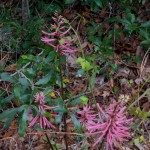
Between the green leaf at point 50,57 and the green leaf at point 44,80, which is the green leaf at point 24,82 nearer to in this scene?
the green leaf at point 44,80

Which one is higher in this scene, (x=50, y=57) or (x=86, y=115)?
(x=50, y=57)

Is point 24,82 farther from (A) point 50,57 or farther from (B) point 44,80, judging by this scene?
(A) point 50,57

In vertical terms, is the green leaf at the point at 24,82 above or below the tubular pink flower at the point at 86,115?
above

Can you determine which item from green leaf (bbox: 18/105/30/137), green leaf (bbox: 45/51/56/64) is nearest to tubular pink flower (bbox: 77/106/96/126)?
green leaf (bbox: 18/105/30/137)

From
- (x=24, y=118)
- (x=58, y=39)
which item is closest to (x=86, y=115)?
(x=24, y=118)

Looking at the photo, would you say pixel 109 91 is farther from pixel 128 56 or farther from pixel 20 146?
pixel 20 146

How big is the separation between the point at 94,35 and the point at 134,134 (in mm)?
1150

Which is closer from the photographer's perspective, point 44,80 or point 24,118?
point 24,118

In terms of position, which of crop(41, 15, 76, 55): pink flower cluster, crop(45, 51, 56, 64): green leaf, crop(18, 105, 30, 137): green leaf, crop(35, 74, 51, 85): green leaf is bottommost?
crop(18, 105, 30, 137): green leaf

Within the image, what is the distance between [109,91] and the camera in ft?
9.80

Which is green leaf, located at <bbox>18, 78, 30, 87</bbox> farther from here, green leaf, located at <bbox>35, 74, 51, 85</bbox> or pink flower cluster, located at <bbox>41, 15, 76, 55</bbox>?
pink flower cluster, located at <bbox>41, 15, 76, 55</bbox>

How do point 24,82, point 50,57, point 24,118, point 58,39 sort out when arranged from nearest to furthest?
point 58,39
point 24,118
point 24,82
point 50,57

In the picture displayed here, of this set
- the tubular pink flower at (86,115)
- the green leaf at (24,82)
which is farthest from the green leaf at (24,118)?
the tubular pink flower at (86,115)

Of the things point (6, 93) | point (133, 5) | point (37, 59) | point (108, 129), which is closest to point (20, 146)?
point (6, 93)
